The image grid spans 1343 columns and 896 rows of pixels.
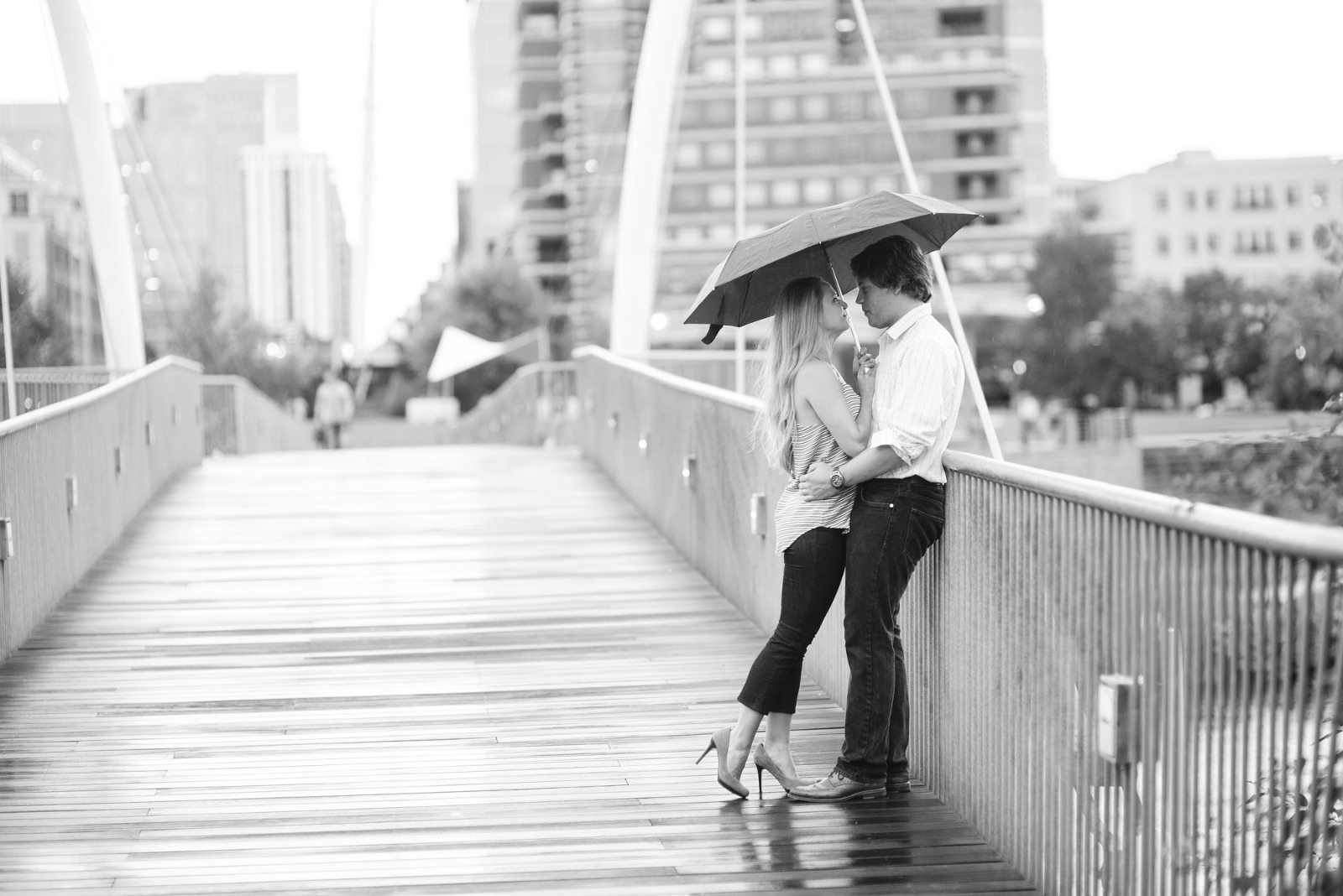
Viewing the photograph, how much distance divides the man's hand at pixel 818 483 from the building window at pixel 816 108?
97.8 meters

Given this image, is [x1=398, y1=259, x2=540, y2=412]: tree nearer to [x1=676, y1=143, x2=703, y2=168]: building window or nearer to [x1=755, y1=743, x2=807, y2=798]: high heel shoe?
[x1=676, y1=143, x2=703, y2=168]: building window

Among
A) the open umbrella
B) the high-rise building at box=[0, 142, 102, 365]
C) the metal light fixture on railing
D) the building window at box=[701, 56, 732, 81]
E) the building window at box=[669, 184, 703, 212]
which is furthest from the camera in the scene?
the building window at box=[669, 184, 703, 212]

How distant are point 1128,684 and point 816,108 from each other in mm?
99671

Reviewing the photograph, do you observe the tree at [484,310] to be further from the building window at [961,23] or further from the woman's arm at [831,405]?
the woman's arm at [831,405]

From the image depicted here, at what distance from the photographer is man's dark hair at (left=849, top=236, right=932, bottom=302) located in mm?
4812

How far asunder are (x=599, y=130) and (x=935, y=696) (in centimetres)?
10390

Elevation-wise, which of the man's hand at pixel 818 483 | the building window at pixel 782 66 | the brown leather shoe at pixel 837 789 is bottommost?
the brown leather shoe at pixel 837 789

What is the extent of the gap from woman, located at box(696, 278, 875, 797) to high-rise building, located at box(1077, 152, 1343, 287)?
411 ft

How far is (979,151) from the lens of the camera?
101 metres

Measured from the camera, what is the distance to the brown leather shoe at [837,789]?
5.09 meters

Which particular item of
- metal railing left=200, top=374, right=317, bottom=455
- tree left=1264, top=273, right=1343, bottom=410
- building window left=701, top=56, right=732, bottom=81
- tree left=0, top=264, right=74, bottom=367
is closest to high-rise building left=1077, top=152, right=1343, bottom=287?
building window left=701, top=56, right=732, bottom=81

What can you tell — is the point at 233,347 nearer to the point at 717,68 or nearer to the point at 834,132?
the point at 717,68

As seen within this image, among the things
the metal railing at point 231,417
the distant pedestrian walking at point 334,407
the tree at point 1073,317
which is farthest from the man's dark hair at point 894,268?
the tree at point 1073,317

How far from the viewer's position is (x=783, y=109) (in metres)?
101
